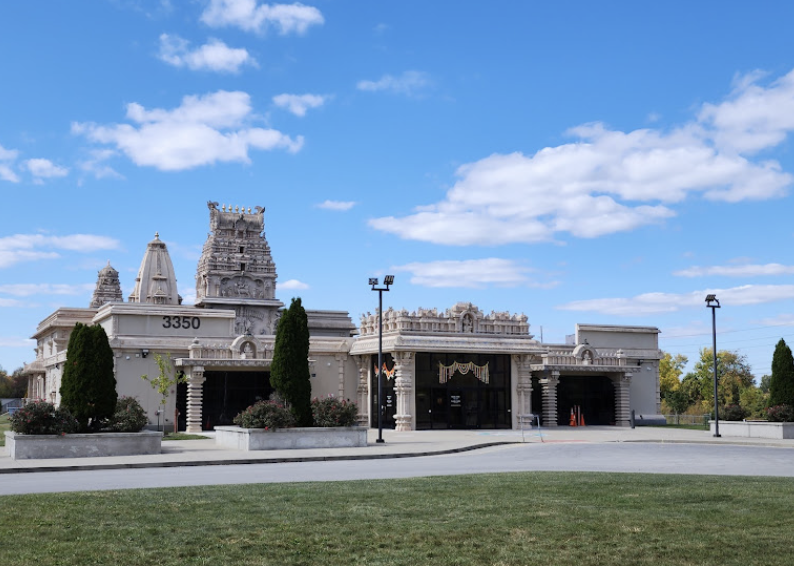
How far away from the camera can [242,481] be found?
18812 mm

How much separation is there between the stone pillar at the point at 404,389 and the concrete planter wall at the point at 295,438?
13372mm

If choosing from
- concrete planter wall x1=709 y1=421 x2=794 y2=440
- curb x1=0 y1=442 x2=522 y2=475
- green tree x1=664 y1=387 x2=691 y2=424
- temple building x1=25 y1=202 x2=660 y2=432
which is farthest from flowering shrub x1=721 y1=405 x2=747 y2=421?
green tree x1=664 y1=387 x2=691 y2=424

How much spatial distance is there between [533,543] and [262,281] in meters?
72.5

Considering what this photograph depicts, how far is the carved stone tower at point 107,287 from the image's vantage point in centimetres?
9356

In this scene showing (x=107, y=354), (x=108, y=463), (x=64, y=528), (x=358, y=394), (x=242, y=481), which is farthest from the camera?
(x=358, y=394)

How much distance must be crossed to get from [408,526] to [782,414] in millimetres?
33881

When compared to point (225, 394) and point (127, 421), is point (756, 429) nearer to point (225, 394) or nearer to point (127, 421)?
point (225, 394)

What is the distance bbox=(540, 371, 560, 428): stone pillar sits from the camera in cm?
5172

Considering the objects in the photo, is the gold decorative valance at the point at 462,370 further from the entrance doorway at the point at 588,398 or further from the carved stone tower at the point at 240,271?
the carved stone tower at the point at 240,271

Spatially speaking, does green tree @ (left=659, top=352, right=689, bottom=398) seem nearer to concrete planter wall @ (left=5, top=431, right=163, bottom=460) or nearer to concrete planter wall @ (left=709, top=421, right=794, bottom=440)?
concrete planter wall @ (left=709, top=421, right=794, bottom=440)

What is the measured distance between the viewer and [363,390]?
5119cm

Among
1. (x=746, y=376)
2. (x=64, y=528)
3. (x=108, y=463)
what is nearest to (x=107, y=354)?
(x=108, y=463)

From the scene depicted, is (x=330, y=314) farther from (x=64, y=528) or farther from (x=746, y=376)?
(x=64, y=528)

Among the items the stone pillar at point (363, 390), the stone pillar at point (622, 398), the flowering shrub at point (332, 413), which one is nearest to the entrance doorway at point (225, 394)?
the stone pillar at point (363, 390)
